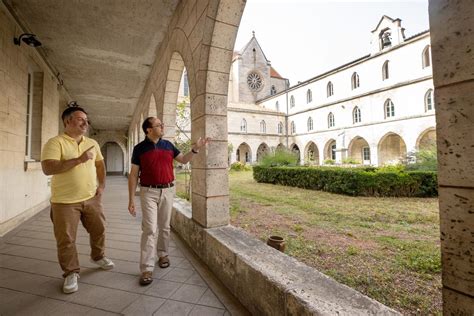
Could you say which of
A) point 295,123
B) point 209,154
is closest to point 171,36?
point 209,154

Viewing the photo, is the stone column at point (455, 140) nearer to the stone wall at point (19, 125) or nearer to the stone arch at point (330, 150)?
the stone wall at point (19, 125)

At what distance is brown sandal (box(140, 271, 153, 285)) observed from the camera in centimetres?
219

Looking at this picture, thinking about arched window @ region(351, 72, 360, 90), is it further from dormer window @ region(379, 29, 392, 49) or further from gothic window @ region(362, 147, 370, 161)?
gothic window @ region(362, 147, 370, 161)

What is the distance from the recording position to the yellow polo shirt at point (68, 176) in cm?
208

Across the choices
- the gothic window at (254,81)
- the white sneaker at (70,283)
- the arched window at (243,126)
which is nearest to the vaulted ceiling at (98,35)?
the white sneaker at (70,283)

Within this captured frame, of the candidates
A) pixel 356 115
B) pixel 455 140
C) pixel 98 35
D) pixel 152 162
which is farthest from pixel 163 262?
pixel 356 115

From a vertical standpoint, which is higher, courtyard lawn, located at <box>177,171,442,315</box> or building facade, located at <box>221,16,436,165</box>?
building facade, located at <box>221,16,436,165</box>

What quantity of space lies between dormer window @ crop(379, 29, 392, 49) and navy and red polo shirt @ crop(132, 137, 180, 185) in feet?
87.3

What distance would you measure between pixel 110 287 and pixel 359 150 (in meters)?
26.3

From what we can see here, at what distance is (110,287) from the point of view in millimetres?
2158

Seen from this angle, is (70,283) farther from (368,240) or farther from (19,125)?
(368,240)

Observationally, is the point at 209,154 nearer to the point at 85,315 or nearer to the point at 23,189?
the point at 85,315

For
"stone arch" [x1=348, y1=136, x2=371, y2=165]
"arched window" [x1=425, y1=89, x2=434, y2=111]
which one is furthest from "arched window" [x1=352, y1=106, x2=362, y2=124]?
"arched window" [x1=425, y1=89, x2=434, y2=111]

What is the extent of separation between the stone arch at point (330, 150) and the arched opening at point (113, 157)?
20.7 m
